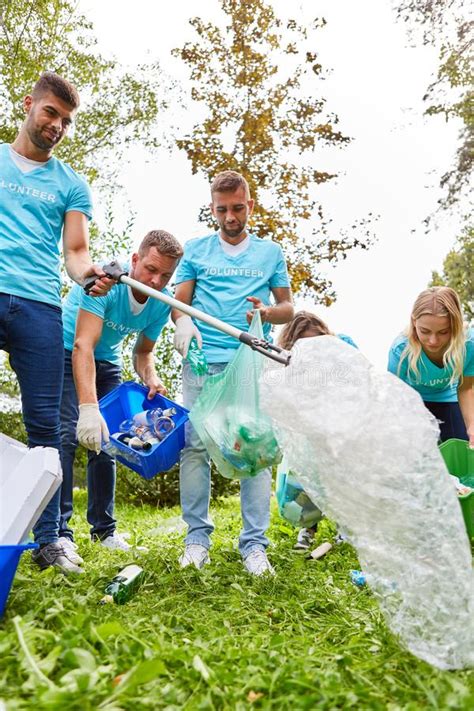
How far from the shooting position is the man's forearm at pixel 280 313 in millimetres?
2971

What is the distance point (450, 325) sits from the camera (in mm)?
3445

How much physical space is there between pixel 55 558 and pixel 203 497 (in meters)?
0.60

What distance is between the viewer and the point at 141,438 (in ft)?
9.67

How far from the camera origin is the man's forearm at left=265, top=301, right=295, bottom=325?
297cm

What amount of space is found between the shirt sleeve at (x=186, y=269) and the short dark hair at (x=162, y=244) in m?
0.10

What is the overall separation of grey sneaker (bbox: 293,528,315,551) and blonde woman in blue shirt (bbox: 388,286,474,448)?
86 centimetres

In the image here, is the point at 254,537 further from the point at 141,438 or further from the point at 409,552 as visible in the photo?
the point at 409,552

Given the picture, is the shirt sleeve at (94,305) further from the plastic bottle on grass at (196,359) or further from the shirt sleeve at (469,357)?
the shirt sleeve at (469,357)

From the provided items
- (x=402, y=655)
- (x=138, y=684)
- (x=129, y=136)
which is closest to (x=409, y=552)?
(x=402, y=655)

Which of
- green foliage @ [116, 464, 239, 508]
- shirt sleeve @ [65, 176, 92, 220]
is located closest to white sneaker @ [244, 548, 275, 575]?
shirt sleeve @ [65, 176, 92, 220]

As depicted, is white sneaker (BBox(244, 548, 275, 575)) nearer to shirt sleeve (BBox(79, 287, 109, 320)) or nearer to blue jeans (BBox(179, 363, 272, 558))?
blue jeans (BBox(179, 363, 272, 558))

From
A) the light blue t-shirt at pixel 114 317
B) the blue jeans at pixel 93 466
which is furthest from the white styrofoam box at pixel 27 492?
the blue jeans at pixel 93 466

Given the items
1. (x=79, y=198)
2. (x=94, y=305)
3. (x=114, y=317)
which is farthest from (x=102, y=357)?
(x=79, y=198)

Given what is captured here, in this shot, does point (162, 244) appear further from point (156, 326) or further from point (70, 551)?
point (70, 551)
